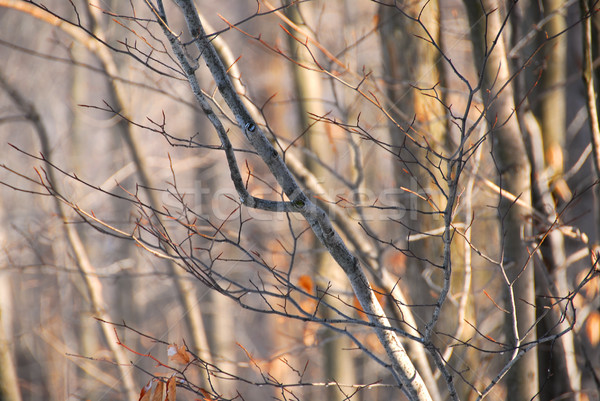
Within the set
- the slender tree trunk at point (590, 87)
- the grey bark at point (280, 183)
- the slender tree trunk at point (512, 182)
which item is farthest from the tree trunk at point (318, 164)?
the grey bark at point (280, 183)

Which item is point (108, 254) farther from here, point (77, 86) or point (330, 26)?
point (330, 26)

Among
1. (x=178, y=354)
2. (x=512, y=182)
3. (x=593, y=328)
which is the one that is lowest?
(x=178, y=354)

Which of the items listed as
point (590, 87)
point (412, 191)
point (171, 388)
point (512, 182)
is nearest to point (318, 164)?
point (512, 182)

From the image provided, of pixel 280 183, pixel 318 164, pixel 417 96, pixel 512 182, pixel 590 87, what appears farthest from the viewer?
pixel 318 164

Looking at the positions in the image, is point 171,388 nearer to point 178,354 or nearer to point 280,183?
point 178,354

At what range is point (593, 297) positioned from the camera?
3.29m

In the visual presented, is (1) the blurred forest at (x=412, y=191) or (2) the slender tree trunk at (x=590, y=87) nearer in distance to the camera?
(1) the blurred forest at (x=412, y=191)

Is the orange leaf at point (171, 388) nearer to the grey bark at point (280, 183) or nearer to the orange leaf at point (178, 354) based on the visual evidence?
the orange leaf at point (178, 354)

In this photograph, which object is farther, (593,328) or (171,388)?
(593,328)

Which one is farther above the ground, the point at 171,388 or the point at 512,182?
the point at 512,182

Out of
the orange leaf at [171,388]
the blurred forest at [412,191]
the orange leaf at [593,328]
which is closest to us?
the blurred forest at [412,191]

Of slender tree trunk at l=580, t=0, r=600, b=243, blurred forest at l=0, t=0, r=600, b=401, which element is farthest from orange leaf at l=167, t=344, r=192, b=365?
slender tree trunk at l=580, t=0, r=600, b=243

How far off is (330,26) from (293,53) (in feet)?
6.29

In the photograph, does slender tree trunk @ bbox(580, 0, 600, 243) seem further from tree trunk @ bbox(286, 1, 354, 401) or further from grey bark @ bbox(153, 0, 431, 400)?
tree trunk @ bbox(286, 1, 354, 401)
